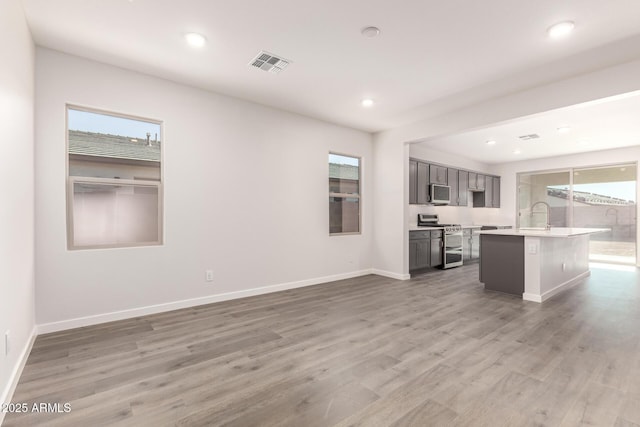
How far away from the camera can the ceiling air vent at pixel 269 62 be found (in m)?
3.09

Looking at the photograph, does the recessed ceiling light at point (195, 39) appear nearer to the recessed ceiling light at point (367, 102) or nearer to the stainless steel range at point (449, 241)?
the recessed ceiling light at point (367, 102)

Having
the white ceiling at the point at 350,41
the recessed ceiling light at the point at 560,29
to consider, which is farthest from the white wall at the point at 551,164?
the recessed ceiling light at the point at 560,29

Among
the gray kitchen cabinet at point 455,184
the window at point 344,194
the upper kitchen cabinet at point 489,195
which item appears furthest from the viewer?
the upper kitchen cabinet at point 489,195

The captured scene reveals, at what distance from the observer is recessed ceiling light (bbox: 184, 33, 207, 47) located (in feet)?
8.95

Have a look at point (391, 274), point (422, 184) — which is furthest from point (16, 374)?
point (422, 184)

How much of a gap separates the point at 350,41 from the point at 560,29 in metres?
1.77

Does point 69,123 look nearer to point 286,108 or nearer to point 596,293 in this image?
point 286,108

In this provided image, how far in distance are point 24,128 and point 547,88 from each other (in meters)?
5.24

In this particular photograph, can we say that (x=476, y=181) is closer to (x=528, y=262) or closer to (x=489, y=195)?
(x=489, y=195)

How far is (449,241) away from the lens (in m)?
6.52

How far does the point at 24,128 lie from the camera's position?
2.45 metres

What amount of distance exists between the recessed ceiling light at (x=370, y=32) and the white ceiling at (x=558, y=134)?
243 cm

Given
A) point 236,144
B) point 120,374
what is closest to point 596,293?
point 236,144

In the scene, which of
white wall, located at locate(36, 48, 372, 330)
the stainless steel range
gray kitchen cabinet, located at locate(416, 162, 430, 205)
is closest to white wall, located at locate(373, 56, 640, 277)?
white wall, located at locate(36, 48, 372, 330)
